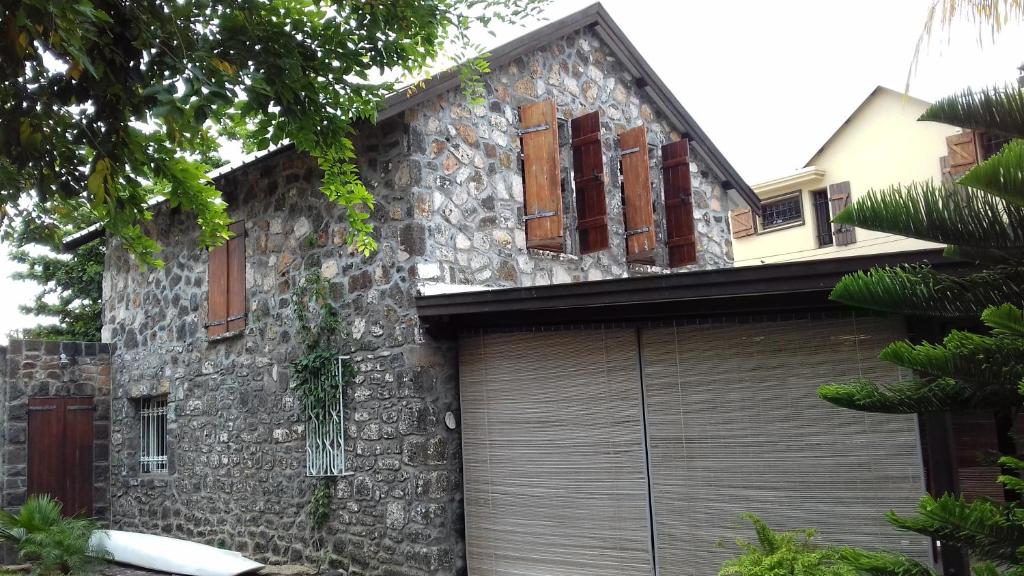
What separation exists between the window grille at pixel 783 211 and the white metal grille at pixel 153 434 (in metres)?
13.6

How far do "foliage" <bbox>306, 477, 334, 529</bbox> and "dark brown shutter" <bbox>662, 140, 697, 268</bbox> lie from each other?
4.09 m

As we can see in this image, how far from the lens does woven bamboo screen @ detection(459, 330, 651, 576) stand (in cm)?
637

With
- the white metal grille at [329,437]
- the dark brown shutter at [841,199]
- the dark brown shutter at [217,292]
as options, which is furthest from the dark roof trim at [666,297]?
the dark brown shutter at [841,199]

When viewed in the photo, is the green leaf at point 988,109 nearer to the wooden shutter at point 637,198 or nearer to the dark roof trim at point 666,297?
the dark roof trim at point 666,297

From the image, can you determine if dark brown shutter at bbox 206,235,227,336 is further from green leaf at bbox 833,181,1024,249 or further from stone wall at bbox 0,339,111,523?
green leaf at bbox 833,181,1024,249

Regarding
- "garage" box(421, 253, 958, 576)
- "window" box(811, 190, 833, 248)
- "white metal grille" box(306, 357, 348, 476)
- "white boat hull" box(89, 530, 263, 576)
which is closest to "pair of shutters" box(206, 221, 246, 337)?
"white metal grille" box(306, 357, 348, 476)

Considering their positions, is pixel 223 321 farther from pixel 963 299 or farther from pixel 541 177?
pixel 963 299

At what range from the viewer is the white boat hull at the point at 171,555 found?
802 cm

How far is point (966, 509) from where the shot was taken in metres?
3.61

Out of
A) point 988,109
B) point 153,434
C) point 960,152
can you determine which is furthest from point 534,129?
point 960,152

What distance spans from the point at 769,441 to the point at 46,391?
9.05m

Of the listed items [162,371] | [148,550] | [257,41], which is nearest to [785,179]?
[162,371]

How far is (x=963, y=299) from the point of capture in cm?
409

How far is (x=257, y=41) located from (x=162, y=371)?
656 centimetres
